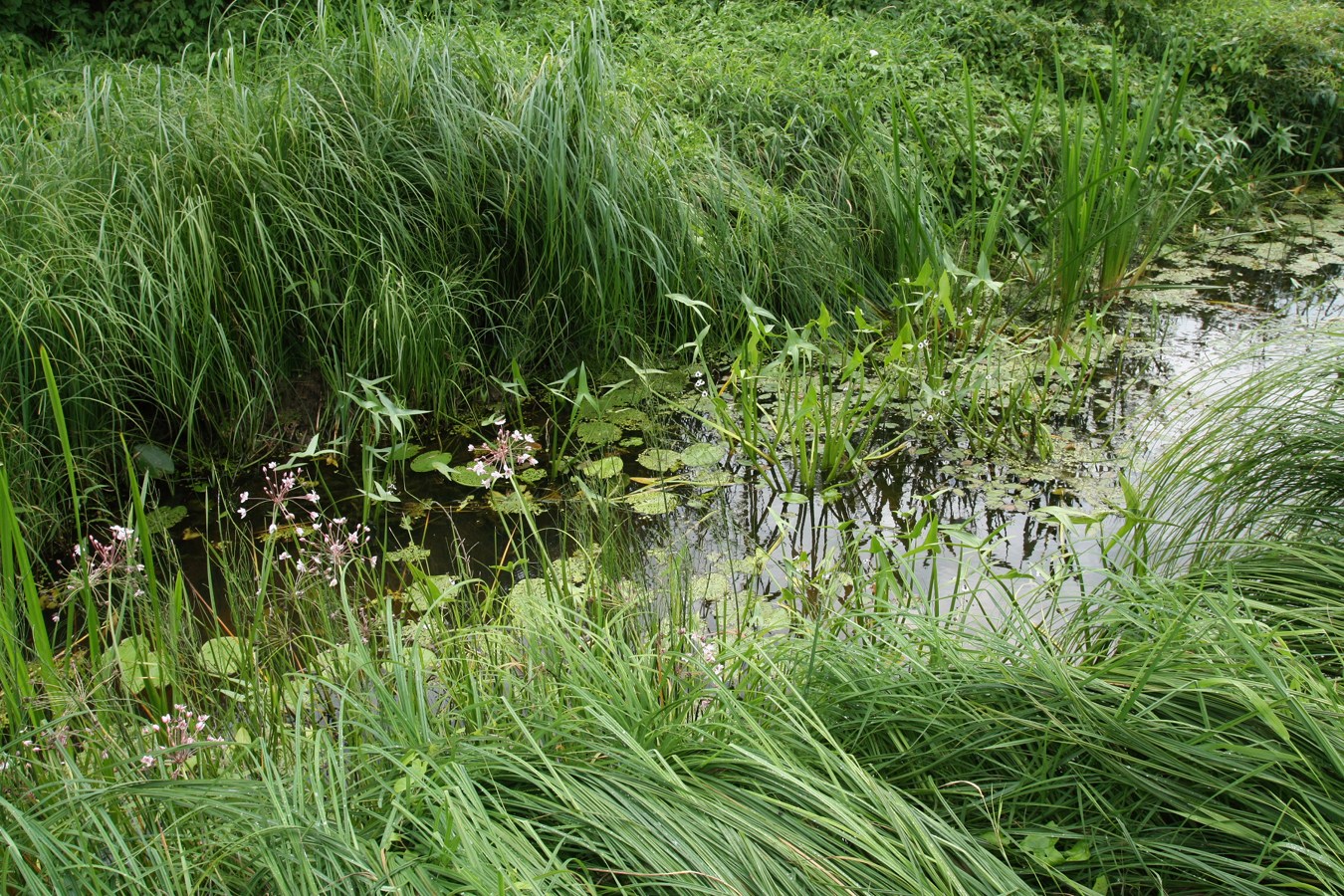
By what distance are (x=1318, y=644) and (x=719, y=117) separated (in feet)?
11.0

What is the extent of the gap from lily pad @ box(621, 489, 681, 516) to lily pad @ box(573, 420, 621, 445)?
31 cm

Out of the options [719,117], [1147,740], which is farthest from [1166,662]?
[719,117]

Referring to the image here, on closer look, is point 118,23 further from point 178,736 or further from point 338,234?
point 178,736

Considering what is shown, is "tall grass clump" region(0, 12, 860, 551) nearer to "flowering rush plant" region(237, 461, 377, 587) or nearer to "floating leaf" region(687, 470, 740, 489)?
"flowering rush plant" region(237, 461, 377, 587)

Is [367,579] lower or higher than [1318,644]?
lower

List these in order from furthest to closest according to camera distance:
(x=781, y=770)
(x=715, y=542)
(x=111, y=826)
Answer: (x=715, y=542), (x=781, y=770), (x=111, y=826)

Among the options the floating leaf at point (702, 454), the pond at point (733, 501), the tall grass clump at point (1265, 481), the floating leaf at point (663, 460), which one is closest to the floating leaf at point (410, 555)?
the pond at point (733, 501)

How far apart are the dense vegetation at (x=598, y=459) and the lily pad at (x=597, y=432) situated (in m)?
0.13

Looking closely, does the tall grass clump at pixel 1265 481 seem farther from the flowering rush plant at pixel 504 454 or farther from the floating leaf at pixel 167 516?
the floating leaf at pixel 167 516

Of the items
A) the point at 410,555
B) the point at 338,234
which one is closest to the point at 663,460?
the point at 410,555

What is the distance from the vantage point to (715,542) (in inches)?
121

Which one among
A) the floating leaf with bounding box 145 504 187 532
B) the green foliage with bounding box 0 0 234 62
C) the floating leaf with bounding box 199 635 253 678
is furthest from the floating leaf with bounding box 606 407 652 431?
the green foliage with bounding box 0 0 234 62

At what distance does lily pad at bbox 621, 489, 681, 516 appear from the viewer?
10.5 ft

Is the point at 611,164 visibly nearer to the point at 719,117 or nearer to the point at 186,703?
the point at 719,117
